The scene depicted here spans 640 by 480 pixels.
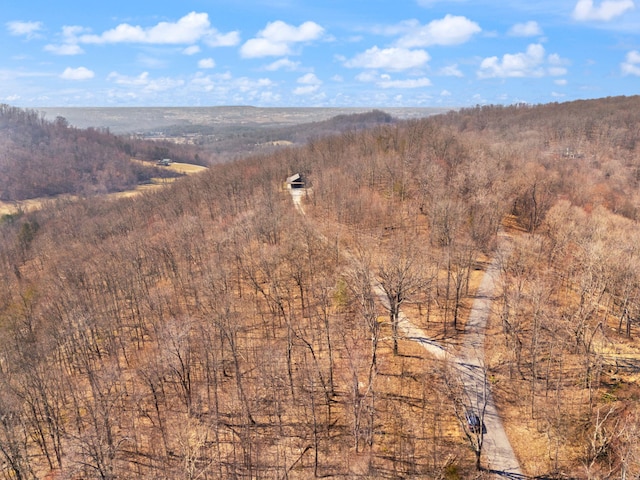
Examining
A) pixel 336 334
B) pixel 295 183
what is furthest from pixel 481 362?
pixel 295 183

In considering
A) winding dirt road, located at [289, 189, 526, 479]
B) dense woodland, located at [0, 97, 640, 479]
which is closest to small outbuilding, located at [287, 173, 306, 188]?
dense woodland, located at [0, 97, 640, 479]

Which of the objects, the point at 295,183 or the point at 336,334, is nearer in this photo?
the point at 336,334

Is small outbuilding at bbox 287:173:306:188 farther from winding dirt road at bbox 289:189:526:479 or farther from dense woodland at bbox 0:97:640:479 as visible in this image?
winding dirt road at bbox 289:189:526:479

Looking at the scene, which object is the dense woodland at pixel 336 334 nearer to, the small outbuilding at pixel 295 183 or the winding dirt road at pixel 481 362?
the winding dirt road at pixel 481 362

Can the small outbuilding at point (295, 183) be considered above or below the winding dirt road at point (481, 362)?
above

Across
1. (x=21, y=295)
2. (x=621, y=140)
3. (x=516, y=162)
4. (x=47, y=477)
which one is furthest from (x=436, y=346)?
(x=621, y=140)

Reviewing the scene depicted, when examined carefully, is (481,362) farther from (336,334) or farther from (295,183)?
(295,183)

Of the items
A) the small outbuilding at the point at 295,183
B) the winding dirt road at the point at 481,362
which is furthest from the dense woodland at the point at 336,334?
the small outbuilding at the point at 295,183

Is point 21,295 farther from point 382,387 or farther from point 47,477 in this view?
point 382,387
